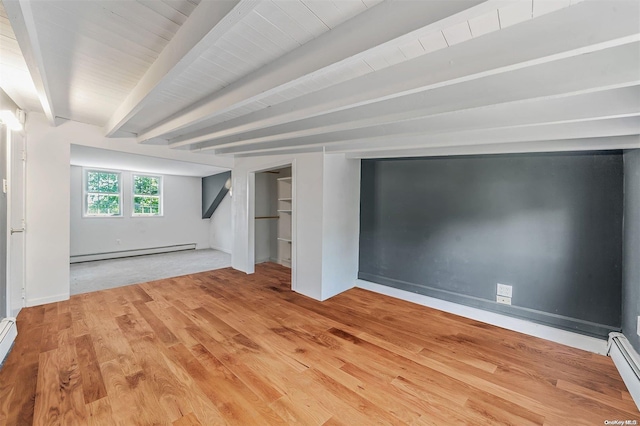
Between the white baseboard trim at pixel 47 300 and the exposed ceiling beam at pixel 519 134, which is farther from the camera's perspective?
the white baseboard trim at pixel 47 300

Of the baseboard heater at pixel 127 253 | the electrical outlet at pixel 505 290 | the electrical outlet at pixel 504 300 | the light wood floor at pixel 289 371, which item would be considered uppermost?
the electrical outlet at pixel 505 290

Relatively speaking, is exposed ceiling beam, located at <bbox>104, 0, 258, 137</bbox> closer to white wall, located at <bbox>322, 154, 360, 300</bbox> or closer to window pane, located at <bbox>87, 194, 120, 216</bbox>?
white wall, located at <bbox>322, 154, 360, 300</bbox>

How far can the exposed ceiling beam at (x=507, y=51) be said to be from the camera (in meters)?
0.88

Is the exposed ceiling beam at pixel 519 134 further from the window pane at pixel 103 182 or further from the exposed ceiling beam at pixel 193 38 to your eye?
the window pane at pixel 103 182

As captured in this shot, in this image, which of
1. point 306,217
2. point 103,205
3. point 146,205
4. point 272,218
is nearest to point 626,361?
point 306,217

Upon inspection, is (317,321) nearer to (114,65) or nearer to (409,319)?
(409,319)

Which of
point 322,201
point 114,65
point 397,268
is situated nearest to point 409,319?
point 397,268

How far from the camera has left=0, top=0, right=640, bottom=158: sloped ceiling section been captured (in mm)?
949

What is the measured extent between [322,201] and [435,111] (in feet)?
6.22

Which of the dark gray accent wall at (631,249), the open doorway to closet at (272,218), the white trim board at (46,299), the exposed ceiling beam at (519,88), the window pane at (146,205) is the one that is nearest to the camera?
the exposed ceiling beam at (519,88)

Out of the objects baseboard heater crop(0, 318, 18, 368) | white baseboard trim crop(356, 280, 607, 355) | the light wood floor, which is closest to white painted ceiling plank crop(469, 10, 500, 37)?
the light wood floor

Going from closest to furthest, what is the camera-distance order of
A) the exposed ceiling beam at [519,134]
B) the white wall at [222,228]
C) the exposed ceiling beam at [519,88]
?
the exposed ceiling beam at [519,88] < the exposed ceiling beam at [519,134] < the white wall at [222,228]

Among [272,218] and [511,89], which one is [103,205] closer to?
[272,218]

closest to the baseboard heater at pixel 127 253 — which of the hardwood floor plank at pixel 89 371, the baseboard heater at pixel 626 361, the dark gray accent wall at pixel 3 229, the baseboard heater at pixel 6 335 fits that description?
the dark gray accent wall at pixel 3 229
